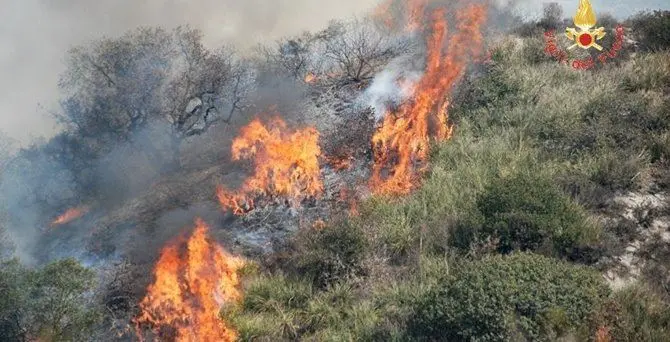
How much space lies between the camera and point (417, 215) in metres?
12.0

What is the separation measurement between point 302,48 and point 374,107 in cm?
782

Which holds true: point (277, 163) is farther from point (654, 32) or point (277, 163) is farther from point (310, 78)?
point (654, 32)

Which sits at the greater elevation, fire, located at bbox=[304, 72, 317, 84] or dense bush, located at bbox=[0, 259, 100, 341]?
fire, located at bbox=[304, 72, 317, 84]

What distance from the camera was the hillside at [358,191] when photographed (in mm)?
8820

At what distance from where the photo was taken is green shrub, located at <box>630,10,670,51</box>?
17.8m

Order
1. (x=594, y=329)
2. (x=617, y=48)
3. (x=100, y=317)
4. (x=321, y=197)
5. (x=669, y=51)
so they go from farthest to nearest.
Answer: (x=617, y=48), (x=669, y=51), (x=321, y=197), (x=100, y=317), (x=594, y=329)

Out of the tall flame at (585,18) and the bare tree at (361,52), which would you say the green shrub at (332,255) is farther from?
the tall flame at (585,18)

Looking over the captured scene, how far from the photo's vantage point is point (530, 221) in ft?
31.2

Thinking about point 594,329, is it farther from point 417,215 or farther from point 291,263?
point 291,263

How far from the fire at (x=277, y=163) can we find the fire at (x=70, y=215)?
498 cm

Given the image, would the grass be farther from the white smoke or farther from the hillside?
the white smoke

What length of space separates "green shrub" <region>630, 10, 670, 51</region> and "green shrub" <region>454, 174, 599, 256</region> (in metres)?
10.6

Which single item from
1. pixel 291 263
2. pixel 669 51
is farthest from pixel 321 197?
pixel 669 51

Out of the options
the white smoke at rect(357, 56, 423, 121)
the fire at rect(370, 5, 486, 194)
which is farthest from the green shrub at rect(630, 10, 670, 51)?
the white smoke at rect(357, 56, 423, 121)
